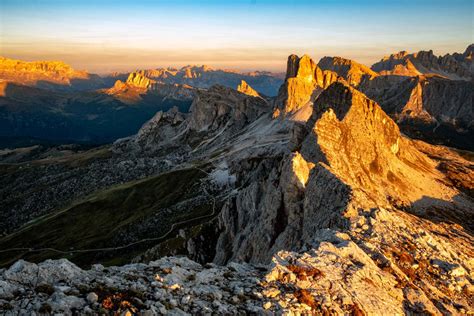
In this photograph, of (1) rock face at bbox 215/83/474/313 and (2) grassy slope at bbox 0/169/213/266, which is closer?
(1) rock face at bbox 215/83/474/313

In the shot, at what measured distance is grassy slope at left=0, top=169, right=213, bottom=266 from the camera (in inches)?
5167

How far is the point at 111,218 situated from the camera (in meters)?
162

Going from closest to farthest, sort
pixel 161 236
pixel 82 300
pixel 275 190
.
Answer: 1. pixel 82 300
2. pixel 275 190
3. pixel 161 236

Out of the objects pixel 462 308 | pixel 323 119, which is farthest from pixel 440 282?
pixel 323 119

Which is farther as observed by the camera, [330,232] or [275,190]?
[275,190]

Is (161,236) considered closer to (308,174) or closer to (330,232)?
(308,174)

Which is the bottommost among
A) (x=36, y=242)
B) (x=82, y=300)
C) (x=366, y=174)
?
(x=36, y=242)

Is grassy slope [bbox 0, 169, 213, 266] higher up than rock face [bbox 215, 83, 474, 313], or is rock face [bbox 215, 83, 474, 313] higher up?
rock face [bbox 215, 83, 474, 313]

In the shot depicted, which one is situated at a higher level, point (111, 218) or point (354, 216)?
point (354, 216)

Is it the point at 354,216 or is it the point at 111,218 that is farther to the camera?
the point at 111,218

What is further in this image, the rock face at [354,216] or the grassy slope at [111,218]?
the grassy slope at [111,218]

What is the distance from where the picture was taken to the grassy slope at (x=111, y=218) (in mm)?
131250

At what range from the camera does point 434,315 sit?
23.1 m

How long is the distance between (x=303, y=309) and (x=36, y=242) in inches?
6520
